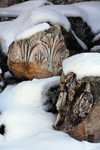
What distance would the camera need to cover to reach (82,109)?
8.11 feet

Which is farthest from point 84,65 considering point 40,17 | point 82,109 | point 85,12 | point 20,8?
point 20,8

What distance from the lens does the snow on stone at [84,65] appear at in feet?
8.25

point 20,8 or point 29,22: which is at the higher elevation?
point 29,22

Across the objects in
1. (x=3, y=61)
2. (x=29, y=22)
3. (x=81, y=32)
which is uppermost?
(x=29, y=22)

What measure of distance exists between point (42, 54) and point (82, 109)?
1016mm

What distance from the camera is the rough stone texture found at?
2443 millimetres

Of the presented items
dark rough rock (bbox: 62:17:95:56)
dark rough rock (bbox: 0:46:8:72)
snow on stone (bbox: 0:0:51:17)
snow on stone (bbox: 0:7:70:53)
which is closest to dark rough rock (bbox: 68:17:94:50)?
dark rough rock (bbox: 62:17:95:56)

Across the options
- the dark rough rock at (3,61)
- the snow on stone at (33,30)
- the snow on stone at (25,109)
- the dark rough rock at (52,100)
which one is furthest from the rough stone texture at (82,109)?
the dark rough rock at (3,61)

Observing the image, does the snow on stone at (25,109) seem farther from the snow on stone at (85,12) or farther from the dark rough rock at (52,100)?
the snow on stone at (85,12)

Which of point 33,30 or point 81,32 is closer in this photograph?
point 33,30

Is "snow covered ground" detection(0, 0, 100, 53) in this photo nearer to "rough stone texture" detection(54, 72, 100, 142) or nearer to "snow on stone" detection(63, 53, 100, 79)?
"snow on stone" detection(63, 53, 100, 79)

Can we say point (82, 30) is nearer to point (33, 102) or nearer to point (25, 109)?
point (33, 102)

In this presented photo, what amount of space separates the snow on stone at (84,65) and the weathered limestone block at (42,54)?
61cm

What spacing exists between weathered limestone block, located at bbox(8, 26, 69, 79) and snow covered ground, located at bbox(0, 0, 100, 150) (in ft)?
0.28
